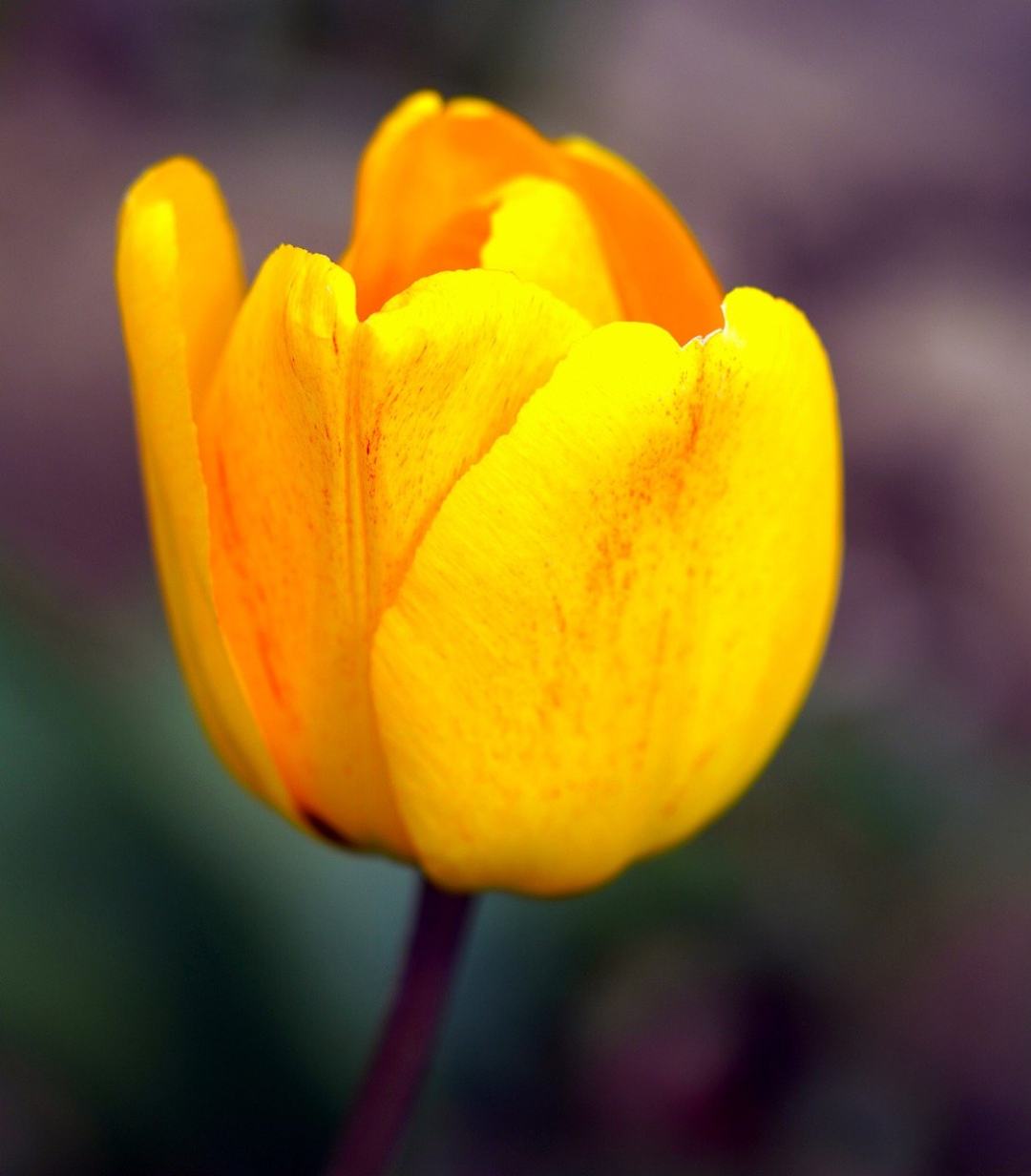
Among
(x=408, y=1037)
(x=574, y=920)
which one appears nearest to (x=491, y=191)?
(x=408, y=1037)

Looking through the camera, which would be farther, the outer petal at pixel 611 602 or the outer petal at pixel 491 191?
the outer petal at pixel 491 191

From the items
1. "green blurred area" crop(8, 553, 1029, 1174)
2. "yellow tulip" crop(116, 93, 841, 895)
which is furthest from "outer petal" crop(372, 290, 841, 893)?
"green blurred area" crop(8, 553, 1029, 1174)

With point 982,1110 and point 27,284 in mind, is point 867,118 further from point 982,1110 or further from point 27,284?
point 982,1110

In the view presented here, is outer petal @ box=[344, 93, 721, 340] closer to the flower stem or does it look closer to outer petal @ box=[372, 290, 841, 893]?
outer petal @ box=[372, 290, 841, 893]

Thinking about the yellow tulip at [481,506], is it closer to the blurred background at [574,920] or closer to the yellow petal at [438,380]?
the yellow petal at [438,380]

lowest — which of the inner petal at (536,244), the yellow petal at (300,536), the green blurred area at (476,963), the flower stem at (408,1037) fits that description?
the green blurred area at (476,963)

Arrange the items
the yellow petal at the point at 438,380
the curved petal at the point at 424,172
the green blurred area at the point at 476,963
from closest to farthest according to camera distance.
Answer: the yellow petal at the point at 438,380, the curved petal at the point at 424,172, the green blurred area at the point at 476,963

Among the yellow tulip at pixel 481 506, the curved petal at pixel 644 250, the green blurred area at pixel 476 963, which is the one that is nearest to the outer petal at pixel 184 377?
the yellow tulip at pixel 481 506

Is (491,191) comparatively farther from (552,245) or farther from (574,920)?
(574,920)
